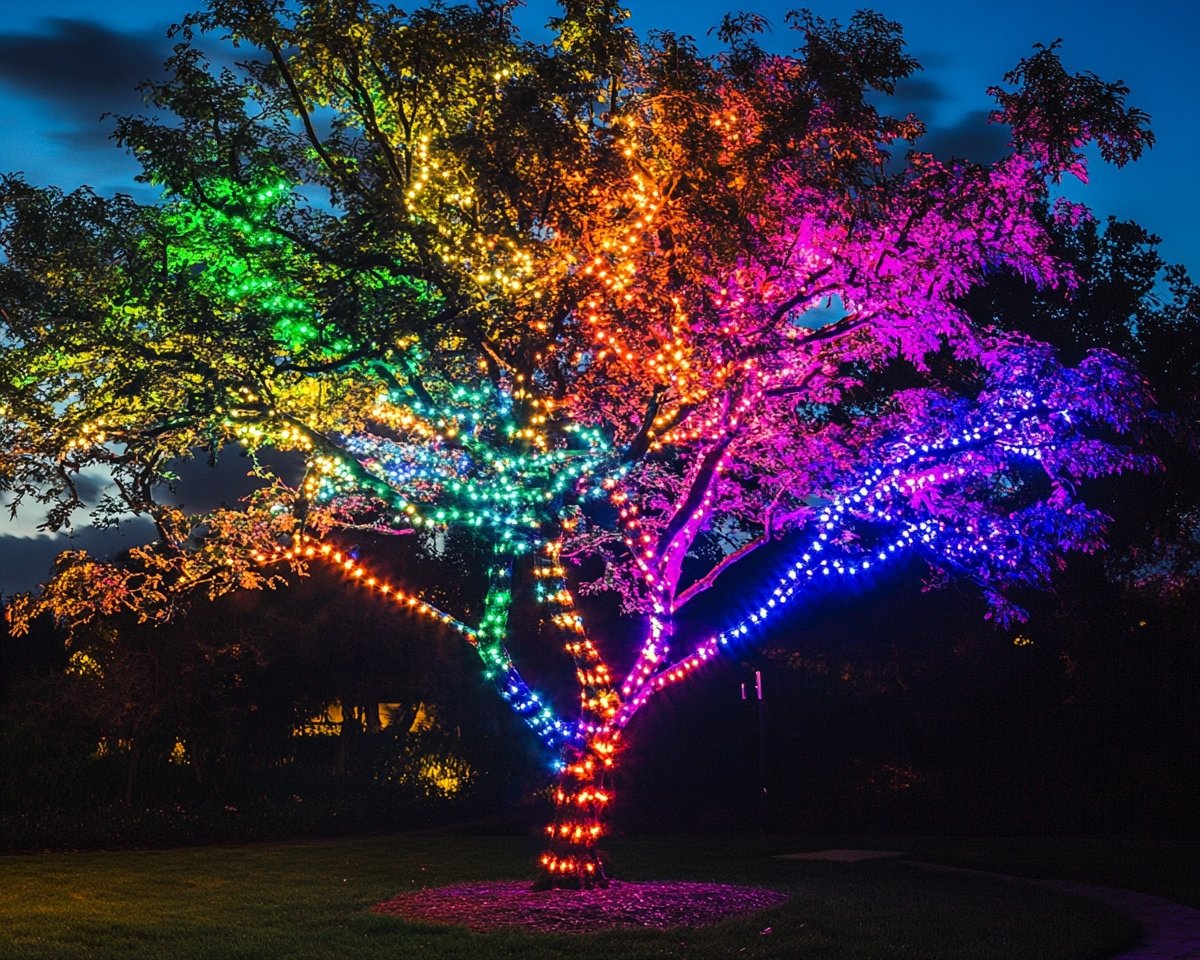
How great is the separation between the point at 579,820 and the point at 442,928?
2.66 metres

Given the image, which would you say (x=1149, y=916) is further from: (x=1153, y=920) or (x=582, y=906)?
(x=582, y=906)

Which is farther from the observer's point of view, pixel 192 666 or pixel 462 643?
pixel 462 643

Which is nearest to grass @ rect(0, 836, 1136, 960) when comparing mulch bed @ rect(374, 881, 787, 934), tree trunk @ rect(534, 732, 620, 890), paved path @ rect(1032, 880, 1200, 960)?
paved path @ rect(1032, 880, 1200, 960)

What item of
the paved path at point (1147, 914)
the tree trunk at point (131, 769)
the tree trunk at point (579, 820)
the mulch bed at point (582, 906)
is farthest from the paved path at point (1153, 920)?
the tree trunk at point (131, 769)

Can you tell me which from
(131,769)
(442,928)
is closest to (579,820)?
(442,928)

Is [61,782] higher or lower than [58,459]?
lower

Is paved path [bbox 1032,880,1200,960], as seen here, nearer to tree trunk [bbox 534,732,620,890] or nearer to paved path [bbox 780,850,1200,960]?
paved path [bbox 780,850,1200,960]

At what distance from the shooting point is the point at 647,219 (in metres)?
12.3

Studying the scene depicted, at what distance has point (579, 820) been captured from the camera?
13.2 meters

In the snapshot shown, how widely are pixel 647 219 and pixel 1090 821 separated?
1733cm

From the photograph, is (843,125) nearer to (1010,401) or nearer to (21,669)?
(1010,401)

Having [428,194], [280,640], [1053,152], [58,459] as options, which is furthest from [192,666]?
[1053,152]

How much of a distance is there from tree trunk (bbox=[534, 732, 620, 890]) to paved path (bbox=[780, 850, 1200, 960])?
16.7ft

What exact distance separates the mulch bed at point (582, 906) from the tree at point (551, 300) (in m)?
0.73
